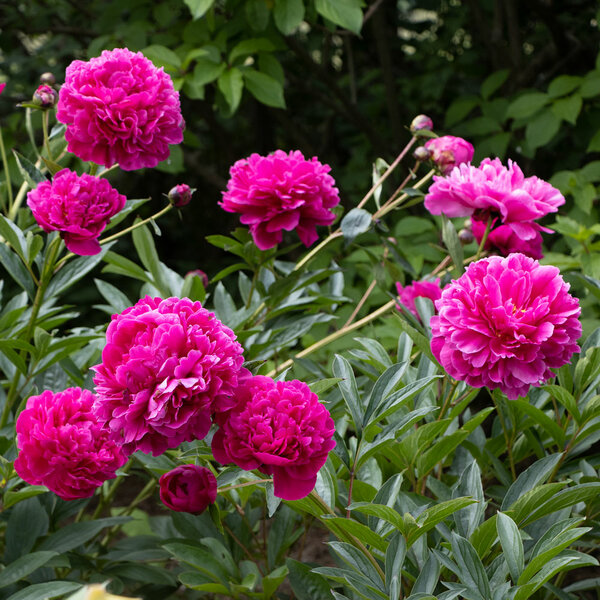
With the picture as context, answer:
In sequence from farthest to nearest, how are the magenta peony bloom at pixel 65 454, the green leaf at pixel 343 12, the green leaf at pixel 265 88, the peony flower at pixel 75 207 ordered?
the green leaf at pixel 265 88, the green leaf at pixel 343 12, the peony flower at pixel 75 207, the magenta peony bloom at pixel 65 454

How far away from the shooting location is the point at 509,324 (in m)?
0.71

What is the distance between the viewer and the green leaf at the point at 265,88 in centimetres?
172

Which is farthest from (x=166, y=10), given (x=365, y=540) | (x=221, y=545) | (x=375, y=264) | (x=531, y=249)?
(x=365, y=540)

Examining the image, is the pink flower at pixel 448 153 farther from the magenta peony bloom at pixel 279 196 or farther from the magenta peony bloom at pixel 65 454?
the magenta peony bloom at pixel 65 454

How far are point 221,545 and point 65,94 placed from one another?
60cm

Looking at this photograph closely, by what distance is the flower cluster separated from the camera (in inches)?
36.5

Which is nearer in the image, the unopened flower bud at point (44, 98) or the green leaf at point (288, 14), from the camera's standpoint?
the unopened flower bud at point (44, 98)

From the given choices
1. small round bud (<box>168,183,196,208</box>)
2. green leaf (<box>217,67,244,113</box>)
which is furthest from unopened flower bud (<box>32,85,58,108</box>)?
green leaf (<box>217,67,244,113</box>)

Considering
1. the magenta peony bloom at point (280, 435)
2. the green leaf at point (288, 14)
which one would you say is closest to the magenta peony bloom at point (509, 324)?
the magenta peony bloom at point (280, 435)

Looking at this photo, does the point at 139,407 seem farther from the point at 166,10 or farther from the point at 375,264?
the point at 166,10

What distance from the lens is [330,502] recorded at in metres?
0.82

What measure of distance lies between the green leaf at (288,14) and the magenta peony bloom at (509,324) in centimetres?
107

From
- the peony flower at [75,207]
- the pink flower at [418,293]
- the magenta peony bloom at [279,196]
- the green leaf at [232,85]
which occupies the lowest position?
the pink flower at [418,293]

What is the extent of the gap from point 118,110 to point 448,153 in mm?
455
